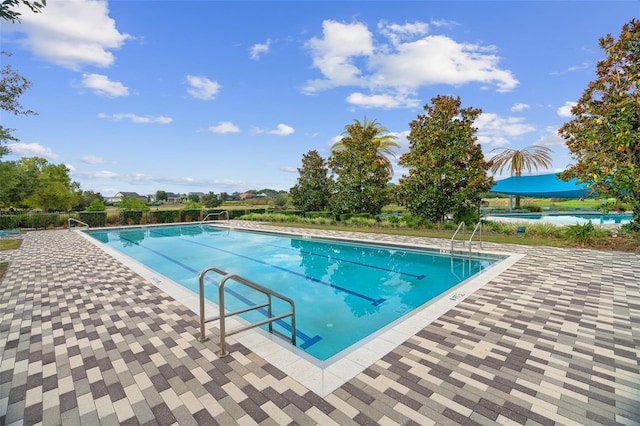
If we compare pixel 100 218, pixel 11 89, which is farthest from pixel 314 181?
pixel 11 89

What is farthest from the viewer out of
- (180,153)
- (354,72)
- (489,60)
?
(180,153)

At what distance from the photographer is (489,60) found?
1247cm

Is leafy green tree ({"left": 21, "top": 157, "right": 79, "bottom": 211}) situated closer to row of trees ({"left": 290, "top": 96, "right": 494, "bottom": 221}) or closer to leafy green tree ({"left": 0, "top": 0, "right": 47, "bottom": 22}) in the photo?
row of trees ({"left": 290, "top": 96, "right": 494, "bottom": 221})

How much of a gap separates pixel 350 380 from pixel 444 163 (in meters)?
12.2

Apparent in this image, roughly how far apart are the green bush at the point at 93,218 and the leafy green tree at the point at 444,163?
19248 mm

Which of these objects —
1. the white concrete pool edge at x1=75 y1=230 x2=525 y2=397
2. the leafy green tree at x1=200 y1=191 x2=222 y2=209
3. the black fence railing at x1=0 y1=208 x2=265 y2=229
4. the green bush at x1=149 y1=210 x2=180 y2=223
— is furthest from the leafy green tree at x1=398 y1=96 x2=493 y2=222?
the leafy green tree at x1=200 y1=191 x2=222 y2=209

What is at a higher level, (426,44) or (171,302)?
(426,44)

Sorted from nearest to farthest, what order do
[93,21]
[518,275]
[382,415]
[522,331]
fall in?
[382,415]
[522,331]
[518,275]
[93,21]

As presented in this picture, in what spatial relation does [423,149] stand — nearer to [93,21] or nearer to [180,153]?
[93,21]

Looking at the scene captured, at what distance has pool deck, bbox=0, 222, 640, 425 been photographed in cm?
215

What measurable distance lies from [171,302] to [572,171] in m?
12.1

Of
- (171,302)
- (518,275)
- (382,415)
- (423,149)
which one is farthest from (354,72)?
(382,415)

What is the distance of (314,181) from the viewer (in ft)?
70.4

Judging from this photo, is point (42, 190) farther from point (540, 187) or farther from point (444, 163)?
point (540, 187)
